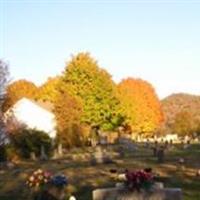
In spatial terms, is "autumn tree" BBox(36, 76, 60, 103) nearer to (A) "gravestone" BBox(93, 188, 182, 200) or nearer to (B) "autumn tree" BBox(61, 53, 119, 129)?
(B) "autumn tree" BBox(61, 53, 119, 129)

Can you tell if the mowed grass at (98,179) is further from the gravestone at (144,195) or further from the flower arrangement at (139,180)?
the flower arrangement at (139,180)

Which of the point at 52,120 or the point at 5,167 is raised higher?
the point at 52,120

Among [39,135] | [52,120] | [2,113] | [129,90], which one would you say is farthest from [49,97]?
[2,113]

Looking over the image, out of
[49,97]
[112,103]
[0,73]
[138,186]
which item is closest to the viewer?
[138,186]

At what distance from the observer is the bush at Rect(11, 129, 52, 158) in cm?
6234

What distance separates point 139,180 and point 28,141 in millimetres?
43492

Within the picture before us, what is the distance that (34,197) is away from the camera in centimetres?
2252

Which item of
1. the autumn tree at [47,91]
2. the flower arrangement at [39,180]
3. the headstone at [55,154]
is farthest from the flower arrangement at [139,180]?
the autumn tree at [47,91]

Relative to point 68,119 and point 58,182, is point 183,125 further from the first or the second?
point 58,182

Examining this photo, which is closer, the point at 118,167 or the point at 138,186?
the point at 138,186

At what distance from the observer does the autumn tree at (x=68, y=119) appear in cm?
7580

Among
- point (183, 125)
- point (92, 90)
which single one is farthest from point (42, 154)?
point (183, 125)

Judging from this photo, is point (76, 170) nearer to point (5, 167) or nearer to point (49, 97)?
point (5, 167)

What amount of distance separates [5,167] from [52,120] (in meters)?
37.9
